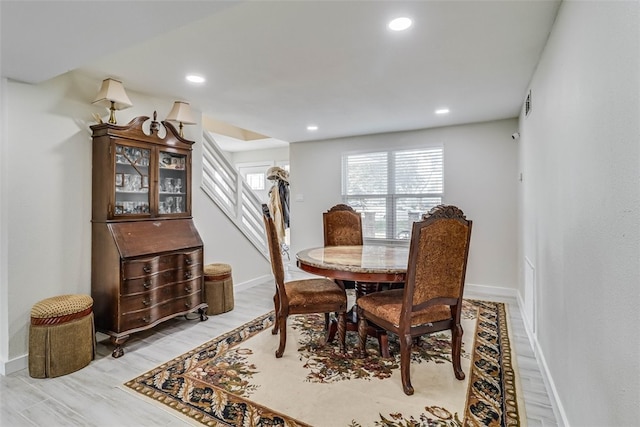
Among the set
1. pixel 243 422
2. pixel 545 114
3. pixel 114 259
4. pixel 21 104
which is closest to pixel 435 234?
pixel 545 114

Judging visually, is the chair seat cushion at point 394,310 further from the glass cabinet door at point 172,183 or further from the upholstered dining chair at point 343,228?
the glass cabinet door at point 172,183

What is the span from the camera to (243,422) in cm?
173

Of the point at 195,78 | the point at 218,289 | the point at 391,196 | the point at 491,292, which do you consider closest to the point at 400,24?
the point at 195,78

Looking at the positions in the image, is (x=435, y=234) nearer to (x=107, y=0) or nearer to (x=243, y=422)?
(x=243, y=422)

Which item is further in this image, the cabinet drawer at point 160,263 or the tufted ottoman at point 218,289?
the tufted ottoman at point 218,289

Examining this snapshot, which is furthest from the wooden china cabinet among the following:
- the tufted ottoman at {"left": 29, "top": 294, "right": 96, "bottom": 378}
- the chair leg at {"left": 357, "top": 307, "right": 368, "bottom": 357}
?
the chair leg at {"left": 357, "top": 307, "right": 368, "bottom": 357}

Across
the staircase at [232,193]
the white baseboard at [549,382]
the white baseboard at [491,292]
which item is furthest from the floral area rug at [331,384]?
the staircase at [232,193]

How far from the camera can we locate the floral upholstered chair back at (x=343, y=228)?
3727 millimetres

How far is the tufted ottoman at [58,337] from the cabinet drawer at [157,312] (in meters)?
0.28

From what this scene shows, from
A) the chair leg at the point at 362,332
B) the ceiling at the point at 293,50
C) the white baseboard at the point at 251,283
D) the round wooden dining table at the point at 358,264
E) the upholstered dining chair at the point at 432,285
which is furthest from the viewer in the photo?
the white baseboard at the point at 251,283

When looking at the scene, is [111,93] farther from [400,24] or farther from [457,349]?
[457,349]

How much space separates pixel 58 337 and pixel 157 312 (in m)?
0.72

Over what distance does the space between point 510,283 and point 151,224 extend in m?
4.31

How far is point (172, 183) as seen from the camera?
11.0 ft
